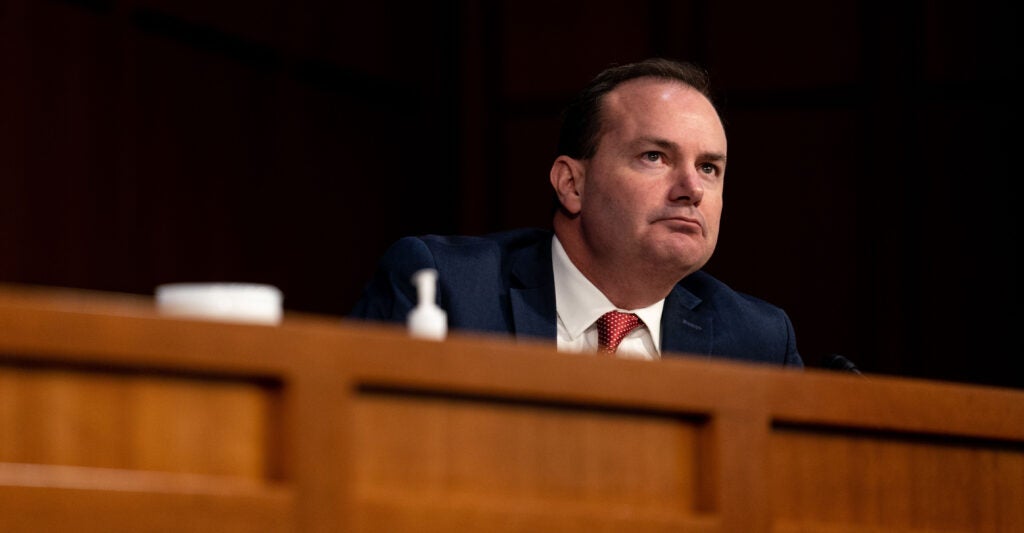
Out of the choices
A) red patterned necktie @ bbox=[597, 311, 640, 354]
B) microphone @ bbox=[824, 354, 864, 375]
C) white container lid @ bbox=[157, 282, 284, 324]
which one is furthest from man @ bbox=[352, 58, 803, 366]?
white container lid @ bbox=[157, 282, 284, 324]

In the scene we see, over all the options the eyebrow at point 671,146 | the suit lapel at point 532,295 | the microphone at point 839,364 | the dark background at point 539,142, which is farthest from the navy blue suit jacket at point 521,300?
the dark background at point 539,142

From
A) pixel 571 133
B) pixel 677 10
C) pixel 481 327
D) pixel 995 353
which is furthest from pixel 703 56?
pixel 481 327

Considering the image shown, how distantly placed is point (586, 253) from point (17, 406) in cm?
147

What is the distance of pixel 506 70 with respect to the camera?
173 inches

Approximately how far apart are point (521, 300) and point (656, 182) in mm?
334

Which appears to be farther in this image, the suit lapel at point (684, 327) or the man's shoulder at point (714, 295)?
the man's shoulder at point (714, 295)

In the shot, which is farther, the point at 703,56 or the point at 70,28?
the point at 703,56

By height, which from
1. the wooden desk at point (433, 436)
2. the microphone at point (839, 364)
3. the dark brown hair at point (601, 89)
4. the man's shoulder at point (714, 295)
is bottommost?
the wooden desk at point (433, 436)

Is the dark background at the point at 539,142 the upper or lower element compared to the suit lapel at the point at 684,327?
upper

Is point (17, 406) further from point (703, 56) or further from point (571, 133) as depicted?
point (703, 56)

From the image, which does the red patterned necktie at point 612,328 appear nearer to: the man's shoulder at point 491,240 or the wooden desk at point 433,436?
the man's shoulder at point 491,240

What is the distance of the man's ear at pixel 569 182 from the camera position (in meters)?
2.61

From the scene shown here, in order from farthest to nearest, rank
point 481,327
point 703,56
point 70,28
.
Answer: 1. point 703,56
2. point 70,28
3. point 481,327

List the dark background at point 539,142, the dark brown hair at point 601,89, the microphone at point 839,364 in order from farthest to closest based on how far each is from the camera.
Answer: the dark background at point 539,142 < the dark brown hair at point 601,89 < the microphone at point 839,364
